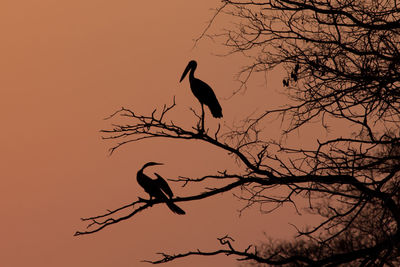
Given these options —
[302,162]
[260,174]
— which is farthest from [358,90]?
[260,174]

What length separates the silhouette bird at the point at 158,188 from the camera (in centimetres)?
879

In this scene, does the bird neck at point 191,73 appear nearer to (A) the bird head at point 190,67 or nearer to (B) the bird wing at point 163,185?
(A) the bird head at point 190,67

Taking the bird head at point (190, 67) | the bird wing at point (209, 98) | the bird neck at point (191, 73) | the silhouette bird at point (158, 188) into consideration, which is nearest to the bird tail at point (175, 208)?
the silhouette bird at point (158, 188)

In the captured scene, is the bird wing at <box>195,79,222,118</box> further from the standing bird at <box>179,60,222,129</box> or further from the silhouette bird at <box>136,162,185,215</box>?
the silhouette bird at <box>136,162,185,215</box>

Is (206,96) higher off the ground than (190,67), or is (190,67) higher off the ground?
(190,67)

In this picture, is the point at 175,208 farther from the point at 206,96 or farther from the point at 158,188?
the point at 206,96

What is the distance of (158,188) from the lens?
9203 mm

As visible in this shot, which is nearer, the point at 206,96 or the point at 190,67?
the point at 206,96

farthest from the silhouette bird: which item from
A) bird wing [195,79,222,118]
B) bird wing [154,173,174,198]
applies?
bird wing [195,79,222,118]

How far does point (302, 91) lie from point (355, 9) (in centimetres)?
117

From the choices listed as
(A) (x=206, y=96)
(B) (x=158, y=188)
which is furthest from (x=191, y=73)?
(B) (x=158, y=188)

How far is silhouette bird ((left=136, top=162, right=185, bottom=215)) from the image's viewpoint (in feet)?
28.8

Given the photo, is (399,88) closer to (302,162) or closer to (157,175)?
(302,162)

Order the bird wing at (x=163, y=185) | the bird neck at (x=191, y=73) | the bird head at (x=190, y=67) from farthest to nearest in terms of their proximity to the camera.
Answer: the bird head at (x=190, y=67) < the bird neck at (x=191, y=73) < the bird wing at (x=163, y=185)
